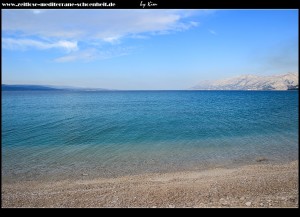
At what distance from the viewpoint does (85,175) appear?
14953mm

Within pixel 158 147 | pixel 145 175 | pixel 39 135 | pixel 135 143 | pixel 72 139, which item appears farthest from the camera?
pixel 39 135

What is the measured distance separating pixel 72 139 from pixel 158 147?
9.07 m

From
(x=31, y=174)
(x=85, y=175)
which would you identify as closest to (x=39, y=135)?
(x=31, y=174)

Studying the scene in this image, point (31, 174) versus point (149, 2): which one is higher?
point (149, 2)

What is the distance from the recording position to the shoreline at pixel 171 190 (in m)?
9.97

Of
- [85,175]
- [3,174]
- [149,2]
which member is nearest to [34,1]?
[149,2]

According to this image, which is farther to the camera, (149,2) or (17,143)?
(17,143)

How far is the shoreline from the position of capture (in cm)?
997

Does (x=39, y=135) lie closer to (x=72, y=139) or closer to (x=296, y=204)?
(x=72, y=139)

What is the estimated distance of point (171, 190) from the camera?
448 inches

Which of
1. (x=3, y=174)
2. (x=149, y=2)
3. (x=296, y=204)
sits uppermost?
(x=149, y=2)

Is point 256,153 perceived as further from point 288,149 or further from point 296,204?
point 296,204

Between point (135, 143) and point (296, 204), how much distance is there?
15591 mm
